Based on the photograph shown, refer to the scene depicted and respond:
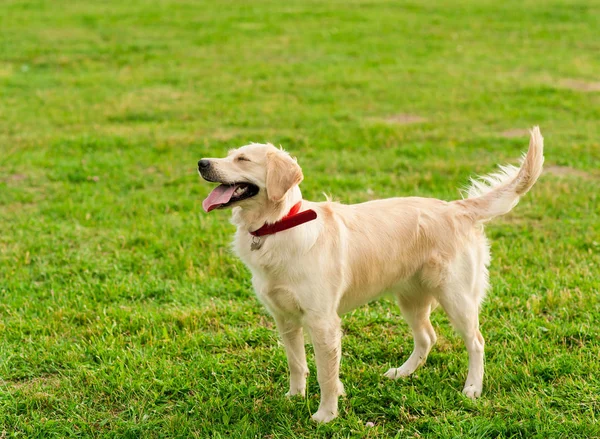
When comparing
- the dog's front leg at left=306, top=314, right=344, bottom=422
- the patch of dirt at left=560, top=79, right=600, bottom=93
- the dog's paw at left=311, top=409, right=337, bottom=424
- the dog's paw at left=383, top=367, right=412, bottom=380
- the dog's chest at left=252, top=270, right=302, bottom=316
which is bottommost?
the patch of dirt at left=560, top=79, right=600, bottom=93

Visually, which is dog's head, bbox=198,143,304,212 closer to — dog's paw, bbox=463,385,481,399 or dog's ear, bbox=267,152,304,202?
dog's ear, bbox=267,152,304,202

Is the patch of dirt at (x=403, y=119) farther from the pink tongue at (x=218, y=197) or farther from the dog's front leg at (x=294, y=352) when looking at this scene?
the pink tongue at (x=218, y=197)

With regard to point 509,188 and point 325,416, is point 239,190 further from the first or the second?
point 509,188

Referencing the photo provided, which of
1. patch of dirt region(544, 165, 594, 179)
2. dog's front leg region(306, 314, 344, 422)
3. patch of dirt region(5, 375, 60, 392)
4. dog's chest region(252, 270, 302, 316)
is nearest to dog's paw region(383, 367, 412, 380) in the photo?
dog's front leg region(306, 314, 344, 422)

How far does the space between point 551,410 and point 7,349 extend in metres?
3.42

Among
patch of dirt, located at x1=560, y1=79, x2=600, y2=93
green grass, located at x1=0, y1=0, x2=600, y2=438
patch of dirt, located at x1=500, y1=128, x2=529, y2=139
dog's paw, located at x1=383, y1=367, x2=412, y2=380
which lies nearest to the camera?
green grass, located at x1=0, y1=0, x2=600, y2=438

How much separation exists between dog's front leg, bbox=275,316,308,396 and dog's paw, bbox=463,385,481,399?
0.95 meters

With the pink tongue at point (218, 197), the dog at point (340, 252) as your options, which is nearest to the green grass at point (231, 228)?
the dog at point (340, 252)

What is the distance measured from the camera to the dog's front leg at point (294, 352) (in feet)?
13.1

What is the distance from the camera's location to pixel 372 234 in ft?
12.8

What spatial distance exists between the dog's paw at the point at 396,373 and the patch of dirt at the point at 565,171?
469 cm

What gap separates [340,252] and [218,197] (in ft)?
2.42

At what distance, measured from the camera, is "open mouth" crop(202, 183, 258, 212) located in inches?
141

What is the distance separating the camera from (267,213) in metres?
3.68
